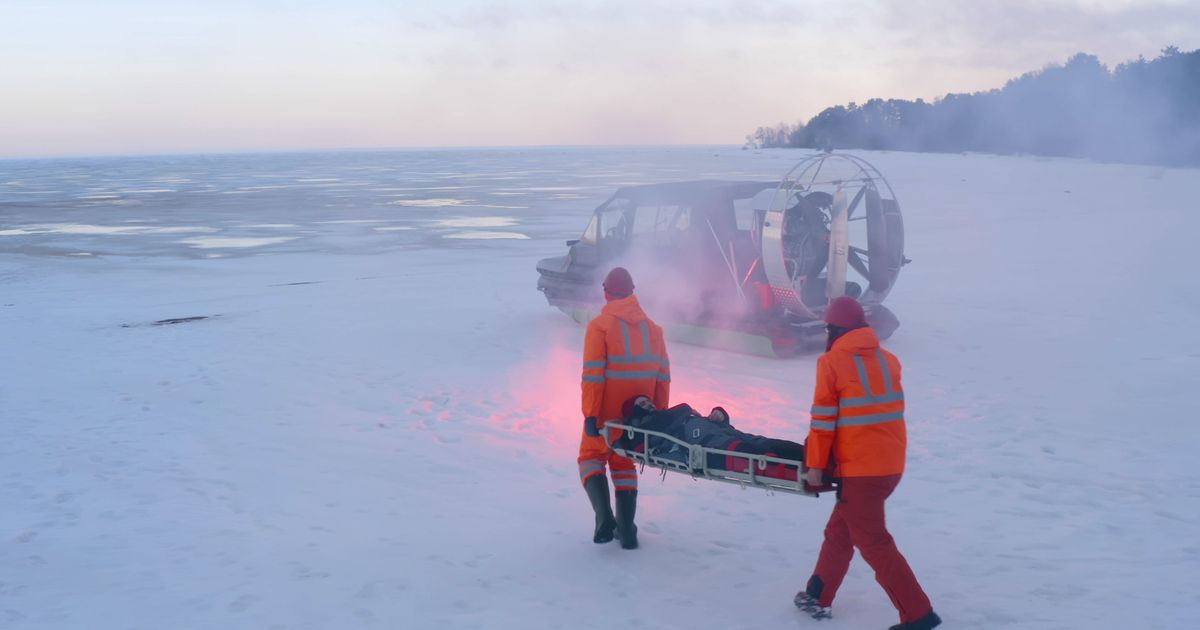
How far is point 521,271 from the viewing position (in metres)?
17.8

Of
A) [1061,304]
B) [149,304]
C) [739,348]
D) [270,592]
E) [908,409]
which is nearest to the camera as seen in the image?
[270,592]

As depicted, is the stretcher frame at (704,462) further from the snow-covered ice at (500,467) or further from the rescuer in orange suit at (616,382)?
the snow-covered ice at (500,467)

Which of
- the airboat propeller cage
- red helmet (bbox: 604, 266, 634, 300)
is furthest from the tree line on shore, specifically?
red helmet (bbox: 604, 266, 634, 300)

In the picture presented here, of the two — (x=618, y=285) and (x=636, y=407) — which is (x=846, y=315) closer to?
(x=636, y=407)

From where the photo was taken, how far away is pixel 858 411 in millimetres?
4281

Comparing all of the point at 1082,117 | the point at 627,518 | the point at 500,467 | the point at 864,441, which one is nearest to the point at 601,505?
the point at 627,518

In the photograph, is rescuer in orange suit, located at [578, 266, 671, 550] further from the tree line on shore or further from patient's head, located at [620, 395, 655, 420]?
the tree line on shore

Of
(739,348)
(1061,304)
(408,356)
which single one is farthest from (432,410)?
(1061,304)

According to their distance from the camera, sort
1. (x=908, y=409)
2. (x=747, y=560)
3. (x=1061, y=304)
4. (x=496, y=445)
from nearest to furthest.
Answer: (x=747, y=560)
(x=496, y=445)
(x=908, y=409)
(x=1061, y=304)

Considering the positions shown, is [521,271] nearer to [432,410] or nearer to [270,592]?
[432,410]

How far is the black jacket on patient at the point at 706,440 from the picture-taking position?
15.3 ft

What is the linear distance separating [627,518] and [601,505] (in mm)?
164

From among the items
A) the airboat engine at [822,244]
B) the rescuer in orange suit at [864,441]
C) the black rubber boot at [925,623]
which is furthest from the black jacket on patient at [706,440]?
the airboat engine at [822,244]

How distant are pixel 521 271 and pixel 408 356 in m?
7.31
